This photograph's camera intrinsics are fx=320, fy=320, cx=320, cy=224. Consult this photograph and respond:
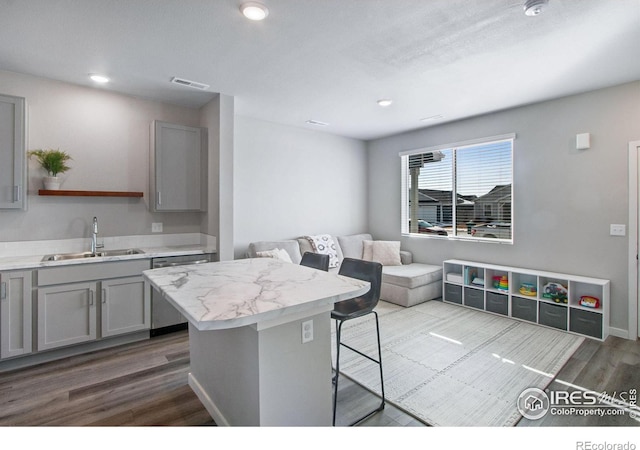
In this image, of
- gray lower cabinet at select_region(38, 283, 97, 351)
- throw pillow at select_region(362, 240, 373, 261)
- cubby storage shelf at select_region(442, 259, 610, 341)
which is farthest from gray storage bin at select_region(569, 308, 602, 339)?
gray lower cabinet at select_region(38, 283, 97, 351)

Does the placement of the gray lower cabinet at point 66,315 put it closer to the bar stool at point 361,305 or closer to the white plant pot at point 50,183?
the white plant pot at point 50,183

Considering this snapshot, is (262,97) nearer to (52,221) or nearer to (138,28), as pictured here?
(138,28)

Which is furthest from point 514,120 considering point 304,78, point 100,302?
point 100,302

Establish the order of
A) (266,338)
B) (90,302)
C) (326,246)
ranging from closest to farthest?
(266,338) < (90,302) < (326,246)

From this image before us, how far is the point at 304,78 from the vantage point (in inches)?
123

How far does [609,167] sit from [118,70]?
16.3 ft

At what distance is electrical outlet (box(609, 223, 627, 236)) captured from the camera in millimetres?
Result: 3283

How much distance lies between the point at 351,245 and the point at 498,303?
7.47ft

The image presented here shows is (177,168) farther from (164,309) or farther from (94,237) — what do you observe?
(164,309)

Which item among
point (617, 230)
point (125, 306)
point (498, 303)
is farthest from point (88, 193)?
point (617, 230)

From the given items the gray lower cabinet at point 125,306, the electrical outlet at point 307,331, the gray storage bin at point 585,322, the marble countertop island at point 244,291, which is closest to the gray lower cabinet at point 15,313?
the gray lower cabinet at point 125,306

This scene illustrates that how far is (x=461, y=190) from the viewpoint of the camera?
15.6ft

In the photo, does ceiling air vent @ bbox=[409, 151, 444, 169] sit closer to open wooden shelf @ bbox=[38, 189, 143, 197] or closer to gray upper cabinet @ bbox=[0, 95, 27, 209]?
open wooden shelf @ bbox=[38, 189, 143, 197]

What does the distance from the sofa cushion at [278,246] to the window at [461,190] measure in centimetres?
203
